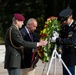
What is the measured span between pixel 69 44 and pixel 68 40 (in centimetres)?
11

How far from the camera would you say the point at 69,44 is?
6.71 meters

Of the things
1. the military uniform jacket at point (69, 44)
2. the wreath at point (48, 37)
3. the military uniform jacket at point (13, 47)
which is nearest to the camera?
the military uniform jacket at point (13, 47)

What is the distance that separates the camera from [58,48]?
6.89m

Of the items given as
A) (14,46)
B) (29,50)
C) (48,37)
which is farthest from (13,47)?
(48,37)

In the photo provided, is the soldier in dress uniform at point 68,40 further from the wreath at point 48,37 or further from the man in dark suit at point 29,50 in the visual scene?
the man in dark suit at point 29,50

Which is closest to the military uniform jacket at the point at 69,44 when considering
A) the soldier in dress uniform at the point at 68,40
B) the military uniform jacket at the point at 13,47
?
the soldier in dress uniform at the point at 68,40

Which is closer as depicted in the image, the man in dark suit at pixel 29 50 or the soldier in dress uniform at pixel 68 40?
the soldier in dress uniform at pixel 68 40

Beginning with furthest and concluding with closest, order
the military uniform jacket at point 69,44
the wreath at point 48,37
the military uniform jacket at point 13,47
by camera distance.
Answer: the wreath at point 48,37 < the military uniform jacket at point 69,44 < the military uniform jacket at point 13,47

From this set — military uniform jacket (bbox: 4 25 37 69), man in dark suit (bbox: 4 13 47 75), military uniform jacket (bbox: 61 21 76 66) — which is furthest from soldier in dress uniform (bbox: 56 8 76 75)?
military uniform jacket (bbox: 4 25 37 69)

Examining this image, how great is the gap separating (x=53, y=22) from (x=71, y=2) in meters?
16.3

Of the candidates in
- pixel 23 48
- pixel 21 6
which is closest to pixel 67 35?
pixel 23 48

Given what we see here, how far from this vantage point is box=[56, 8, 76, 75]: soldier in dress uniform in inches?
261

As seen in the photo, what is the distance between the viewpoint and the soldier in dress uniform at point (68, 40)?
6641mm

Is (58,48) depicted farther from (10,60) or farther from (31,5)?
(31,5)
